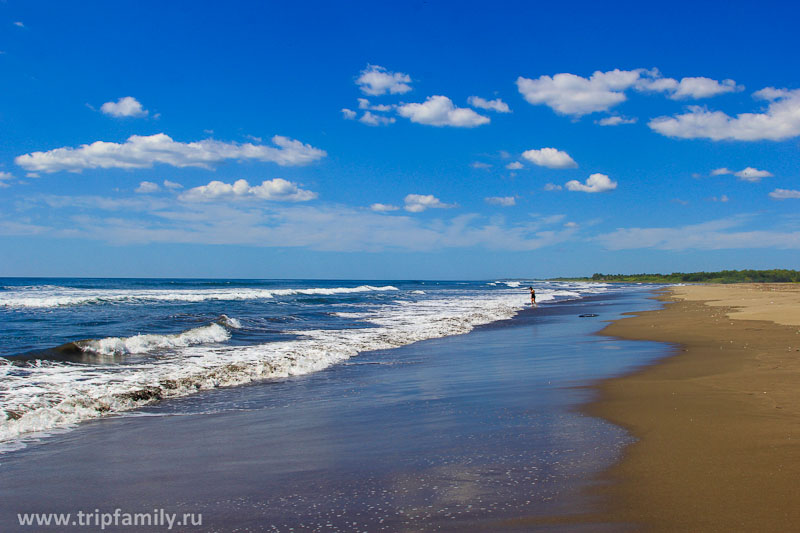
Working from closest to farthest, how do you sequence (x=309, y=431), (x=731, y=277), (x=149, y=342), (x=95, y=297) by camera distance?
(x=309, y=431)
(x=149, y=342)
(x=95, y=297)
(x=731, y=277)

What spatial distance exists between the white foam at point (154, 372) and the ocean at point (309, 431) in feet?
0.17

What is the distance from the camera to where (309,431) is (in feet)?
20.1

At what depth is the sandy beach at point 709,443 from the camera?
11.2 feet

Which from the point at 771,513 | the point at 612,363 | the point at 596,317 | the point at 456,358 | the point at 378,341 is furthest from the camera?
the point at 596,317

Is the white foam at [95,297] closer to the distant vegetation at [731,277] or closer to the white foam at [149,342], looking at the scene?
the white foam at [149,342]

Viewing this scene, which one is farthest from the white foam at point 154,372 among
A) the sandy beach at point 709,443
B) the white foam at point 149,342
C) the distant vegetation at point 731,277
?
the distant vegetation at point 731,277

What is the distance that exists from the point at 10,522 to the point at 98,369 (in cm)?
767

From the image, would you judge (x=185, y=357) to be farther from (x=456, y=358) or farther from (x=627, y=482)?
(x=627, y=482)

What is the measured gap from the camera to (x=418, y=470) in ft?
14.9

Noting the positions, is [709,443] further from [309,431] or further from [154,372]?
[154,372]

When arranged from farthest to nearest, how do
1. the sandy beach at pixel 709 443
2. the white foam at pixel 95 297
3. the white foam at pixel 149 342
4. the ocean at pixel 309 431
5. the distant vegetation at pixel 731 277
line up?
the distant vegetation at pixel 731 277, the white foam at pixel 95 297, the white foam at pixel 149 342, the ocean at pixel 309 431, the sandy beach at pixel 709 443

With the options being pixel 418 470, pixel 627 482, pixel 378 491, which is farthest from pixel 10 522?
pixel 627 482

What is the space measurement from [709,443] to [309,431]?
417cm

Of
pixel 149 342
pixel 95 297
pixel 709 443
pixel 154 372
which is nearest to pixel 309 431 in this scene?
pixel 709 443
